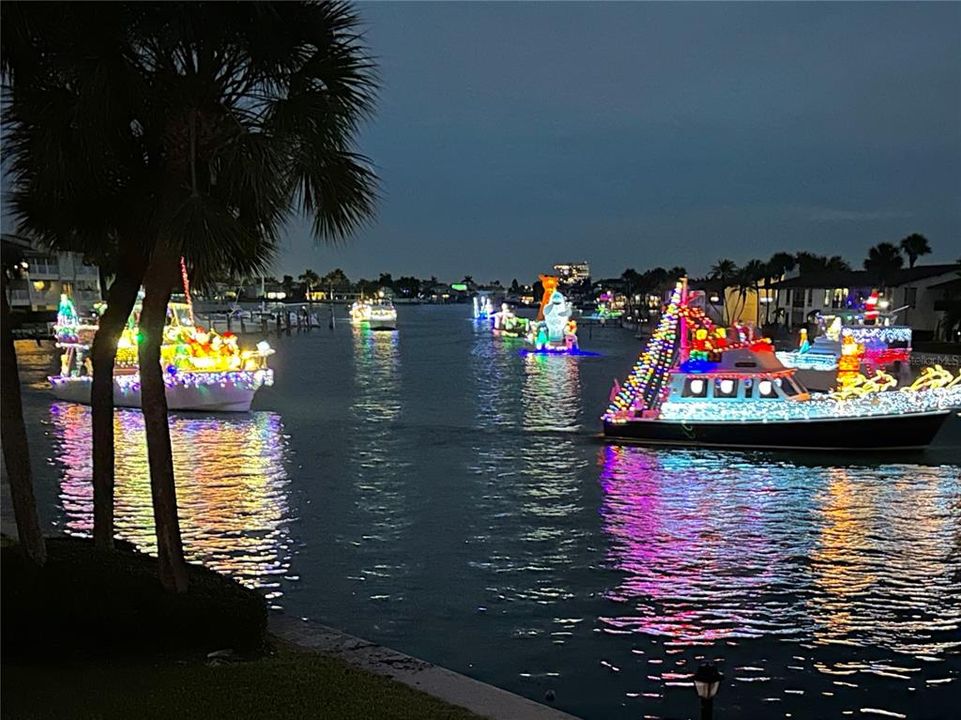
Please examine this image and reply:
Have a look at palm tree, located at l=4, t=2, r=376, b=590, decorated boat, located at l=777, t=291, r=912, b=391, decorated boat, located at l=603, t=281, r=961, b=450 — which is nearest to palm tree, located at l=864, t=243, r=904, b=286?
decorated boat, located at l=777, t=291, r=912, b=391

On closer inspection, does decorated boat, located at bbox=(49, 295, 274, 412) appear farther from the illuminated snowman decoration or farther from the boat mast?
the illuminated snowman decoration

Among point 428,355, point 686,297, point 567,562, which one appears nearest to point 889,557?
point 567,562

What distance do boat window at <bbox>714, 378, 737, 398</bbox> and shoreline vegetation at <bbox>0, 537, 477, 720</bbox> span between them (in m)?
20.9

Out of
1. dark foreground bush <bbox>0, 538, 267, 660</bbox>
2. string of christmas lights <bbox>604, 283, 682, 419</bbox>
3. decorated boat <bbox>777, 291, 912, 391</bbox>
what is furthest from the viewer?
decorated boat <bbox>777, 291, 912, 391</bbox>

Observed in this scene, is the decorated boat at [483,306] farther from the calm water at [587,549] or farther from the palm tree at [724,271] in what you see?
the calm water at [587,549]

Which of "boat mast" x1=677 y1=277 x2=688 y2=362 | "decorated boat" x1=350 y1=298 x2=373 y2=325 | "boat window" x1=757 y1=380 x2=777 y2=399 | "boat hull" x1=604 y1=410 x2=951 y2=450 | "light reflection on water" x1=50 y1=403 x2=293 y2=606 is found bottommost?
"light reflection on water" x1=50 y1=403 x2=293 y2=606

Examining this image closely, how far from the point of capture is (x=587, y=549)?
631 inches

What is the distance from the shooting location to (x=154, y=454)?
855cm

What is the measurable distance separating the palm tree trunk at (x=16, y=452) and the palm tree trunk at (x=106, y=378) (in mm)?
1209

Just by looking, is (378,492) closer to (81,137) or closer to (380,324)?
(81,137)

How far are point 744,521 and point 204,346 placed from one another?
80.6 ft

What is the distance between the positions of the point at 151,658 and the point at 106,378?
3.35 m

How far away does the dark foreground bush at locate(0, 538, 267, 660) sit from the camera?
7797 mm

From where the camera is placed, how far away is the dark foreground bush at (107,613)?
25.6ft
